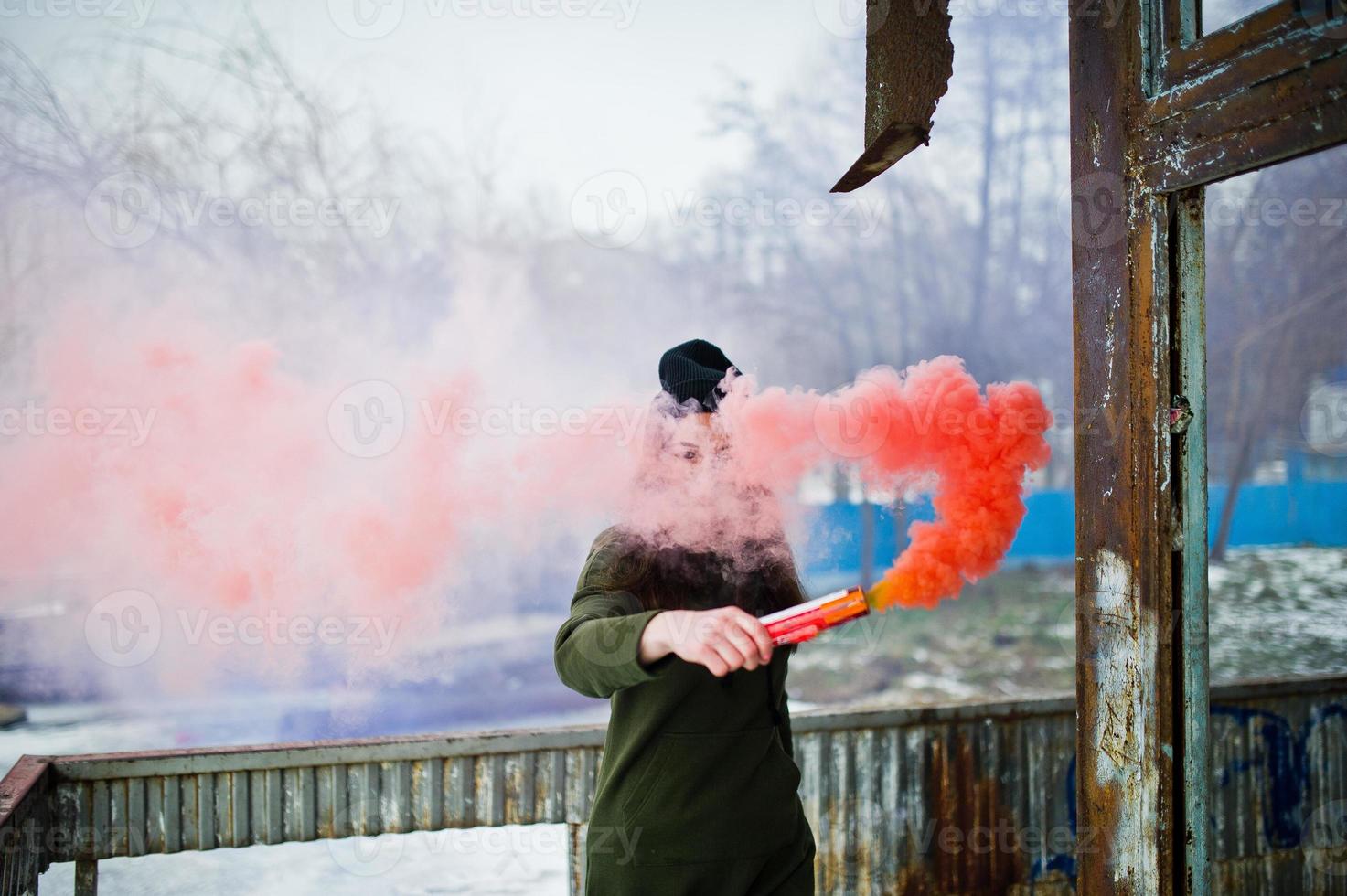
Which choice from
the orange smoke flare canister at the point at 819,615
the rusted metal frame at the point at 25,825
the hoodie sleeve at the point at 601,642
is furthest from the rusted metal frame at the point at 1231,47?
the rusted metal frame at the point at 25,825

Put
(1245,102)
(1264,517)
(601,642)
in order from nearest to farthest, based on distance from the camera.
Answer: (1245,102) < (601,642) < (1264,517)

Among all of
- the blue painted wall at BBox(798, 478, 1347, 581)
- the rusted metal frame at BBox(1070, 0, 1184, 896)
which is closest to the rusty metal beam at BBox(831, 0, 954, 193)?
the rusted metal frame at BBox(1070, 0, 1184, 896)

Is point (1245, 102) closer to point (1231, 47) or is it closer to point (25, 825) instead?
point (1231, 47)

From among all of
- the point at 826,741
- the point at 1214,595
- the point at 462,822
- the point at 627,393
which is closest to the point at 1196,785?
the point at 627,393

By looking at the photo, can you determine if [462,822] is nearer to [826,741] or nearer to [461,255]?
[826,741]

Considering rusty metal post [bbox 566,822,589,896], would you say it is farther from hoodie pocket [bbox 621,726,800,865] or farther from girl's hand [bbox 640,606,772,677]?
girl's hand [bbox 640,606,772,677]

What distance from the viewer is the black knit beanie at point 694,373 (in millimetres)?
2289

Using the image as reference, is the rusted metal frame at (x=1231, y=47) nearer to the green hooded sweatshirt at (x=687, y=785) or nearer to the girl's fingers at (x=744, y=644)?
the girl's fingers at (x=744, y=644)

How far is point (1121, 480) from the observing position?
1.76 m

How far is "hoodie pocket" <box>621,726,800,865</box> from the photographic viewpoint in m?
2.07

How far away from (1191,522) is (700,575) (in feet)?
3.91

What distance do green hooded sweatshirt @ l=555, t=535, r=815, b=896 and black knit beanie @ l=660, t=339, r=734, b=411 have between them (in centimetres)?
48

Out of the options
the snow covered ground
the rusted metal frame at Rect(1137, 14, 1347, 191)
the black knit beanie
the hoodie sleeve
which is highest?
the rusted metal frame at Rect(1137, 14, 1347, 191)

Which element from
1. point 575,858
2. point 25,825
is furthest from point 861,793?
point 25,825
